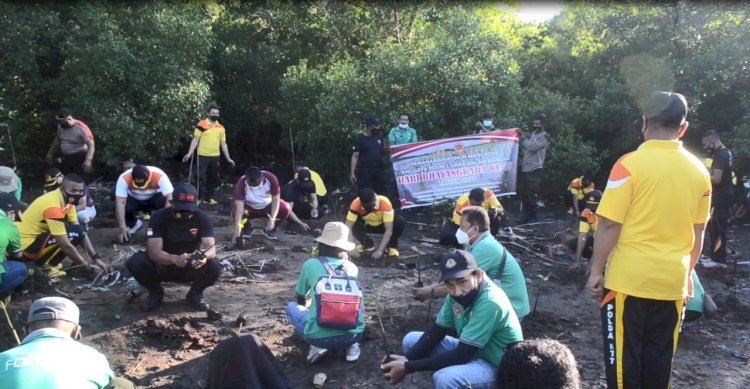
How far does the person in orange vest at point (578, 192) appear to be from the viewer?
10.9 meters

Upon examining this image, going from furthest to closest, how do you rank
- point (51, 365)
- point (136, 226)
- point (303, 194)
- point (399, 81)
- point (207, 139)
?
1. point (399, 81)
2. point (207, 139)
3. point (303, 194)
4. point (136, 226)
5. point (51, 365)

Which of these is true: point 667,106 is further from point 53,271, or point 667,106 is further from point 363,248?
point 53,271

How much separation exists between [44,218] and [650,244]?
635cm

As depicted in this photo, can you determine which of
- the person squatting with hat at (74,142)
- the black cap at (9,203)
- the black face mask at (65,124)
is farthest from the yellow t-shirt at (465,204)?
the black face mask at (65,124)

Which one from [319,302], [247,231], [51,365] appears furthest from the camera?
[247,231]

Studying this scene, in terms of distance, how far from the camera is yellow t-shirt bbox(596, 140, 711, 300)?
12.3 feet

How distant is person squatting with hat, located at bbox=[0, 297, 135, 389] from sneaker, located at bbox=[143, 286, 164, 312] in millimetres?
3182

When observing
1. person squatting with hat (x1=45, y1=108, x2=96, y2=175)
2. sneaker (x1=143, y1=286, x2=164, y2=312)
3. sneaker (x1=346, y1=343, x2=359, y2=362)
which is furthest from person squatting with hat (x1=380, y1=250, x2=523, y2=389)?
person squatting with hat (x1=45, y1=108, x2=96, y2=175)

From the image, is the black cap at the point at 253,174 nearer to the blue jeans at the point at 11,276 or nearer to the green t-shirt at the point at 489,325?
the blue jeans at the point at 11,276

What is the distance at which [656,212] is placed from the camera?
12.3 ft

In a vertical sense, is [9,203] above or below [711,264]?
above

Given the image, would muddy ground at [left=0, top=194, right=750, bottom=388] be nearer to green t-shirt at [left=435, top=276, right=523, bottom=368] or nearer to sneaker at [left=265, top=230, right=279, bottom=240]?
sneaker at [left=265, top=230, right=279, bottom=240]

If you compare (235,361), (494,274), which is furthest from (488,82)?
(235,361)

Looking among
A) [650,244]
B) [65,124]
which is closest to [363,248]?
[65,124]
